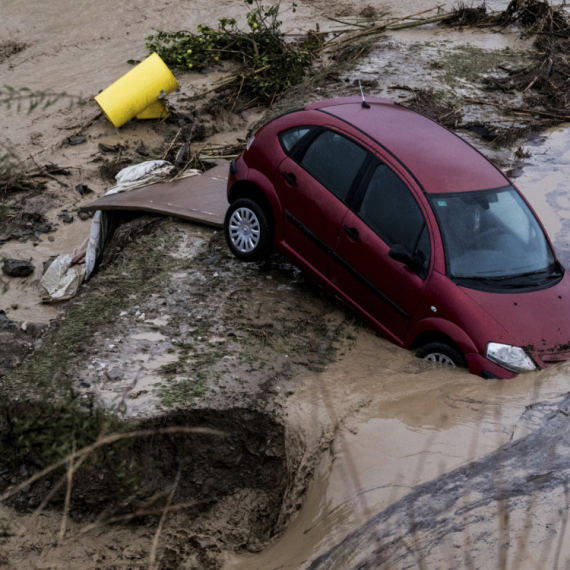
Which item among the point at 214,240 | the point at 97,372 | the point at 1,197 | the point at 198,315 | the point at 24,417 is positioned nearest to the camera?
the point at 24,417

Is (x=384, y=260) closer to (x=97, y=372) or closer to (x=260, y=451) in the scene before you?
(x=260, y=451)

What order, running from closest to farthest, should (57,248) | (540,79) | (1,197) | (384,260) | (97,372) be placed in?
(97,372) → (384,260) → (57,248) → (1,197) → (540,79)

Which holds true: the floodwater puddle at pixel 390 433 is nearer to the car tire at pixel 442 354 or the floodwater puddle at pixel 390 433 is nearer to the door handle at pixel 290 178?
the car tire at pixel 442 354

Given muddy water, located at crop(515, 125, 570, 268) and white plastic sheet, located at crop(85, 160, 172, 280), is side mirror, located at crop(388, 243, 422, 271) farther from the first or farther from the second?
white plastic sheet, located at crop(85, 160, 172, 280)

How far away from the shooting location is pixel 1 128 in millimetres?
10750

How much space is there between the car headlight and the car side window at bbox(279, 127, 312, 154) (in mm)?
2503

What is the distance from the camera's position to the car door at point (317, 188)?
17.3 feet

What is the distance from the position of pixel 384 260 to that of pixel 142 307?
2121 mm

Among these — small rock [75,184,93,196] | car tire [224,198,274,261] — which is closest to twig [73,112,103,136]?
small rock [75,184,93,196]

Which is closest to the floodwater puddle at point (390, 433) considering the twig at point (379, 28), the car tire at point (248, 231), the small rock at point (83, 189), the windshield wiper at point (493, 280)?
the windshield wiper at point (493, 280)

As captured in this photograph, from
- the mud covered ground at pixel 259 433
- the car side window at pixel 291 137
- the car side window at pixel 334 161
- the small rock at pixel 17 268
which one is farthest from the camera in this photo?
the small rock at pixel 17 268

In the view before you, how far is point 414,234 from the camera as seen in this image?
4.91 m

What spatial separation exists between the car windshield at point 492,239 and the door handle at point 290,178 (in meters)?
1.25

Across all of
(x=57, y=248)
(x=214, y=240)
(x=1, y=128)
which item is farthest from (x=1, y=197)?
(x=214, y=240)
